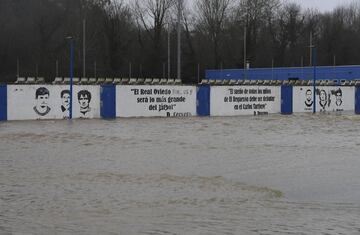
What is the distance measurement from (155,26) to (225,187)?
92.6 m

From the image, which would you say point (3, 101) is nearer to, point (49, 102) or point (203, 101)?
point (49, 102)

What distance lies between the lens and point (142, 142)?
20438mm

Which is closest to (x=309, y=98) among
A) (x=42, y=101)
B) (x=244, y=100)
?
(x=244, y=100)

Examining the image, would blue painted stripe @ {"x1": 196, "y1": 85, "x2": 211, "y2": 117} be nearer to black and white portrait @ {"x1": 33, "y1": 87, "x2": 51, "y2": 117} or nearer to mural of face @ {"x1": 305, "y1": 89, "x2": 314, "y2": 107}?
mural of face @ {"x1": 305, "y1": 89, "x2": 314, "y2": 107}

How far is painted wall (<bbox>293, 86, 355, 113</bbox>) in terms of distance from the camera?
43.7m

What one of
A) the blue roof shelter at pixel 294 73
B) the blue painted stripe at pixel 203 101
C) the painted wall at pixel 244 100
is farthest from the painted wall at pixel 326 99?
the blue roof shelter at pixel 294 73

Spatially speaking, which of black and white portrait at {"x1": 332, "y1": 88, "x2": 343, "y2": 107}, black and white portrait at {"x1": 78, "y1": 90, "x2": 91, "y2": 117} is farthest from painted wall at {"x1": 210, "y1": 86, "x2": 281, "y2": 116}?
black and white portrait at {"x1": 78, "y1": 90, "x2": 91, "y2": 117}

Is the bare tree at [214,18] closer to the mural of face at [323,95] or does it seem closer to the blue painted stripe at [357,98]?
the blue painted stripe at [357,98]

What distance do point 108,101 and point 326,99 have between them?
18928mm

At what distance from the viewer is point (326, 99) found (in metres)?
46.2

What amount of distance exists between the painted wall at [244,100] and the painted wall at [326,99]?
185cm

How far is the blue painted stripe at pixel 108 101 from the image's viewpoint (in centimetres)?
3431

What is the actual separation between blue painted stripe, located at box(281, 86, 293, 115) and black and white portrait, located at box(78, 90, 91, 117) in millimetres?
15116

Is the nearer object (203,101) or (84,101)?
(84,101)
